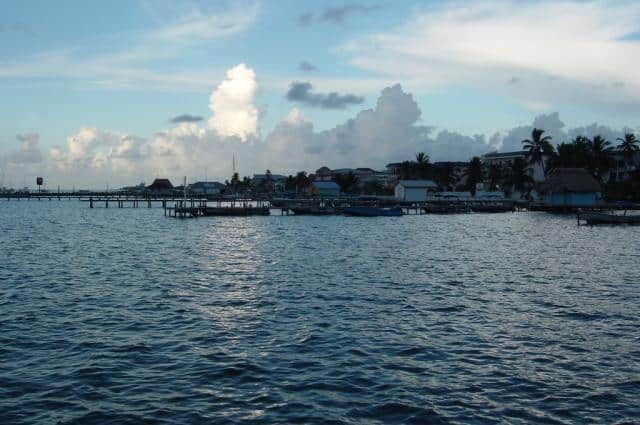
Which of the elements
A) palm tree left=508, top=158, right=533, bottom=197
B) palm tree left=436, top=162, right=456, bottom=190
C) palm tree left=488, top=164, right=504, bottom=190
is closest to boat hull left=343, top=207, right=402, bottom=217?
palm tree left=508, top=158, right=533, bottom=197

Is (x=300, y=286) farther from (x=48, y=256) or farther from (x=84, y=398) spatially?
(x=48, y=256)

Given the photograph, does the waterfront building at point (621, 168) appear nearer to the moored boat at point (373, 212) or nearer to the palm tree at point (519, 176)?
the palm tree at point (519, 176)

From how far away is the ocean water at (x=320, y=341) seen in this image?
43.7 ft

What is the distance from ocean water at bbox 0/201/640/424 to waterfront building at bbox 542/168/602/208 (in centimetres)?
6299

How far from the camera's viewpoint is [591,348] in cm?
1798

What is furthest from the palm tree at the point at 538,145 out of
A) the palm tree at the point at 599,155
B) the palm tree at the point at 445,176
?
the palm tree at the point at 445,176

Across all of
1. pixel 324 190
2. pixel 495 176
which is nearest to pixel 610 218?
pixel 495 176

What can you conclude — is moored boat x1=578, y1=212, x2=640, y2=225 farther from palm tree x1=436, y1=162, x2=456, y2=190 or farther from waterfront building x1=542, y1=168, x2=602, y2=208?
palm tree x1=436, y1=162, x2=456, y2=190

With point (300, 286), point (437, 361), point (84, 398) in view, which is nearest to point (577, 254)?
point (300, 286)

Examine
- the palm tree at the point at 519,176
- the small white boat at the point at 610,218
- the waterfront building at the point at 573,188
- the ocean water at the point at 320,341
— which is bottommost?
the ocean water at the point at 320,341

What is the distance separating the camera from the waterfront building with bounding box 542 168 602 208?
98.2 metres

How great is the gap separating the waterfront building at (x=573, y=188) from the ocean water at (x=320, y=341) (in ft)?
207

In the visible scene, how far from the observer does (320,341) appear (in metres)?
18.7

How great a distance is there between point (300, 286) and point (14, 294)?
14.1 metres
